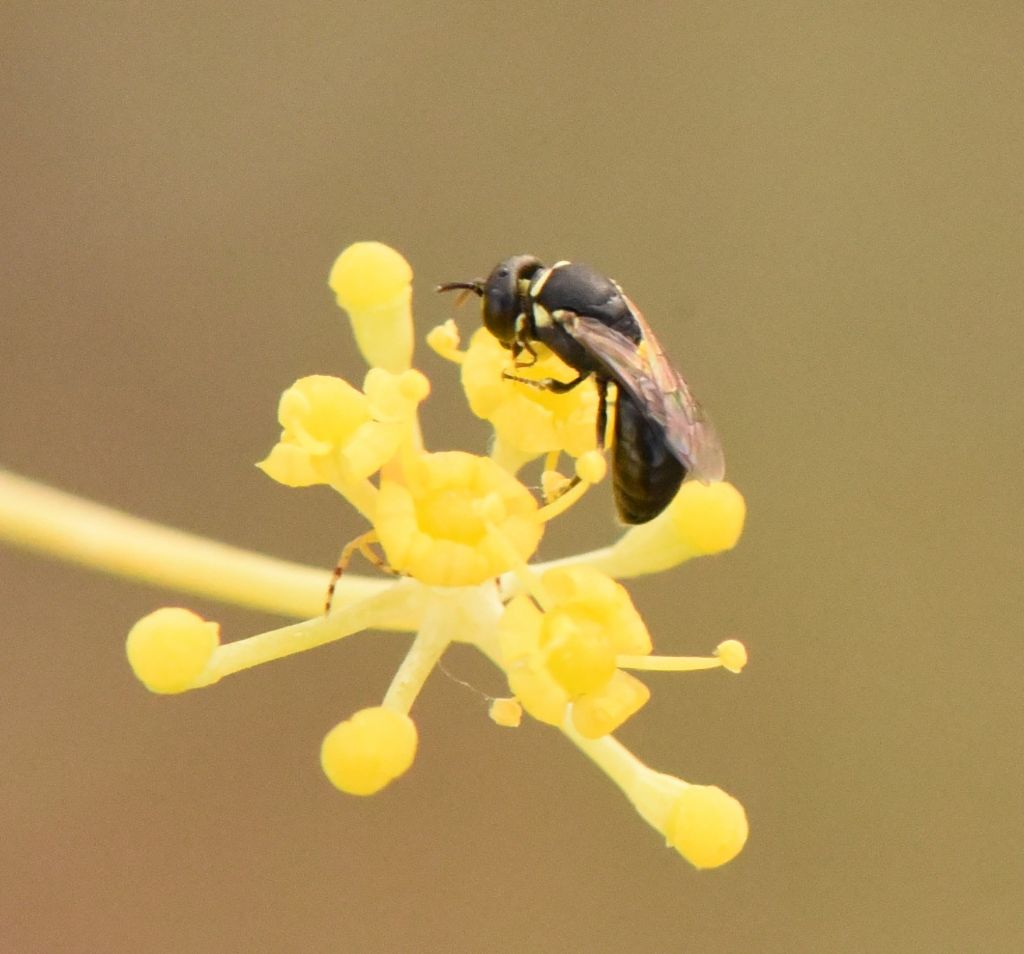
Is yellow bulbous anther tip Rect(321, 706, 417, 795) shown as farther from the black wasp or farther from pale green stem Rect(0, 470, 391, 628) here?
the black wasp

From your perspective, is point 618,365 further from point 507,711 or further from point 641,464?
point 507,711

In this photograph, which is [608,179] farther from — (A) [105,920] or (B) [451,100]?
(A) [105,920]

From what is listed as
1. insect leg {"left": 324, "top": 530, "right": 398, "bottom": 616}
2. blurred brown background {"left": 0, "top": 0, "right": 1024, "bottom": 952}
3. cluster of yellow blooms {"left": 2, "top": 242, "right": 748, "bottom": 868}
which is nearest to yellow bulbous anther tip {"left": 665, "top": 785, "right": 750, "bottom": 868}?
cluster of yellow blooms {"left": 2, "top": 242, "right": 748, "bottom": 868}

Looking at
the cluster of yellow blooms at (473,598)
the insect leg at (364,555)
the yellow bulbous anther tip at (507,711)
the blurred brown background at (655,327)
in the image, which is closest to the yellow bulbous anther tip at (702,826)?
the cluster of yellow blooms at (473,598)

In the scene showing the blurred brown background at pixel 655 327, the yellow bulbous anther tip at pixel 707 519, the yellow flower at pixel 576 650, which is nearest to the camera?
the yellow flower at pixel 576 650

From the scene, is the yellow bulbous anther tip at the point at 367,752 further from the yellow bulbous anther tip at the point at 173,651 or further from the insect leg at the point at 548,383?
the insect leg at the point at 548,383

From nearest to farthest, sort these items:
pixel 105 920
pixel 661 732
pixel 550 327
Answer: pixel 550 327 < pixel 105 920 < pixel 661 732

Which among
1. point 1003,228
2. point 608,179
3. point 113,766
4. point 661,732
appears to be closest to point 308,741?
point 113,766
